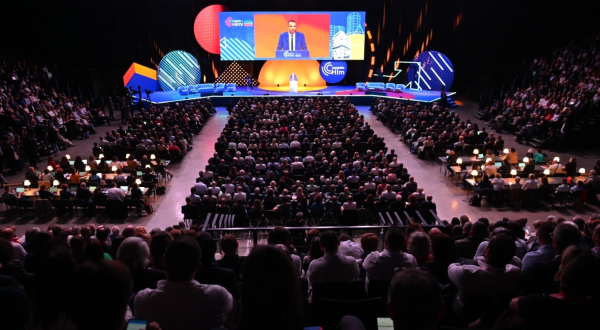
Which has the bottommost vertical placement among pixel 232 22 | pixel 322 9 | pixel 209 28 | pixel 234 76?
pixel 234 76

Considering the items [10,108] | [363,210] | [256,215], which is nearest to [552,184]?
[363,210]

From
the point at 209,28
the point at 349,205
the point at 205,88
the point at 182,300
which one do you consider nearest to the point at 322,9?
the point at 209,28

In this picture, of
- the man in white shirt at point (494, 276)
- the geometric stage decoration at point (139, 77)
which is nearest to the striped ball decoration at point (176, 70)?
the geometric stage decoration at point (139, 77)

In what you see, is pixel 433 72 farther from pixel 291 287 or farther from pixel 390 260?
pixel 291 287

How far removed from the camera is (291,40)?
2717 centimetres

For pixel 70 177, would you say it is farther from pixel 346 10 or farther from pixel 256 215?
pixel 346 10

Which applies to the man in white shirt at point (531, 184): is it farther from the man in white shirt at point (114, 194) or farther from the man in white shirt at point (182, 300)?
the man in white shirt at point (182, 300)

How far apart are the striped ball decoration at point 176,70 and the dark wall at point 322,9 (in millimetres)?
932

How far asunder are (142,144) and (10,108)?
582 cm

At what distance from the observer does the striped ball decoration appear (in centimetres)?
2702

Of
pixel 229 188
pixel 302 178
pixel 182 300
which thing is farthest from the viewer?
pixel 302 178

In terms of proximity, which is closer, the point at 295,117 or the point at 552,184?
the point at 552,184

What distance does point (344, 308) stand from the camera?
134 inches

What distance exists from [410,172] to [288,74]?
643 inches
